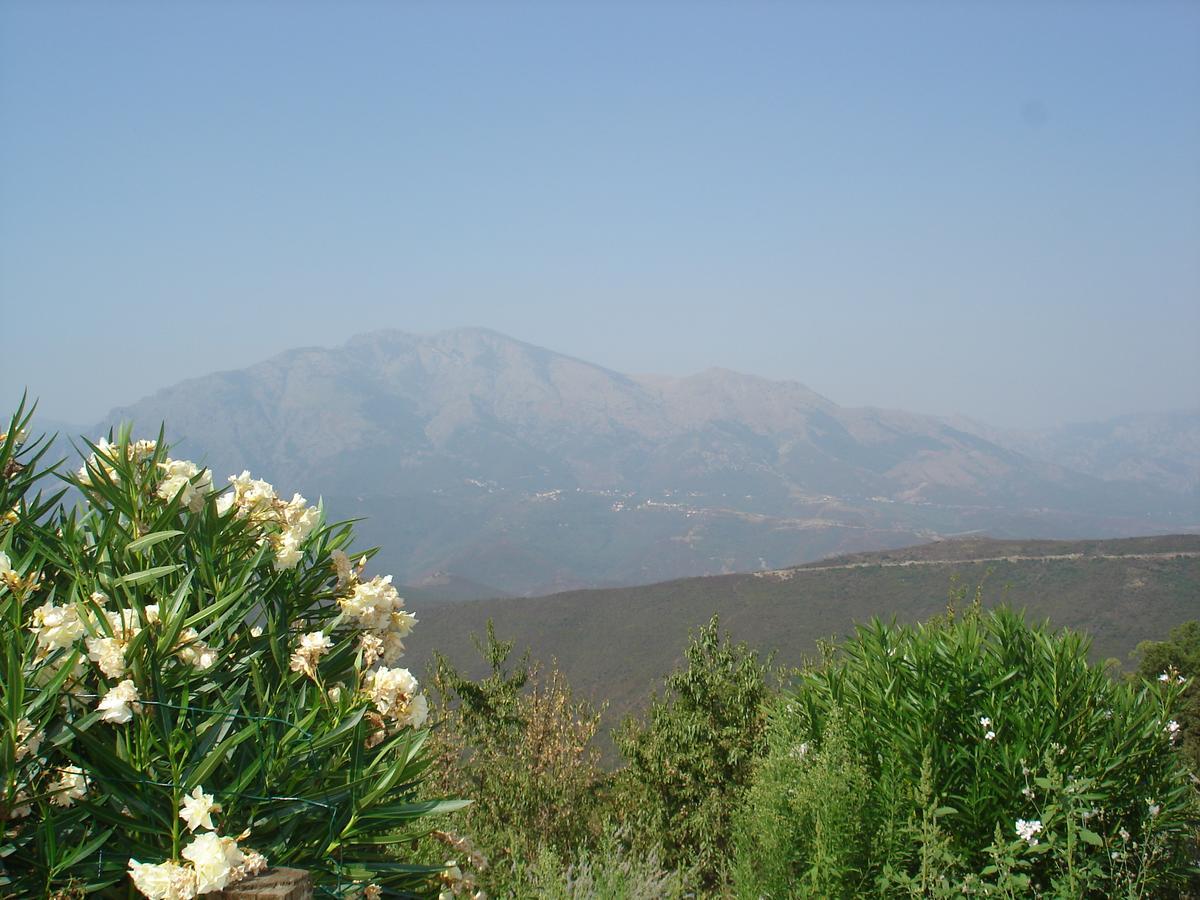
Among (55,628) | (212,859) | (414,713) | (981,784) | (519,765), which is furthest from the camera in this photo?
(519,765)

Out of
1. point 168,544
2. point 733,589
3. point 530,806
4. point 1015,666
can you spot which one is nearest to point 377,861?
point 168,544

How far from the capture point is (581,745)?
8.17 meters

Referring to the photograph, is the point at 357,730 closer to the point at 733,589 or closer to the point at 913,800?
the point at 913,800

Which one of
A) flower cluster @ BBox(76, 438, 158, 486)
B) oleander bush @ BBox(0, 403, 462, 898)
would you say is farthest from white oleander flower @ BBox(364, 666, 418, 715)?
flower cluster @ BBox(76, 438, 158, 486)

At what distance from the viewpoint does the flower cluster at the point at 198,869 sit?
2.21 m

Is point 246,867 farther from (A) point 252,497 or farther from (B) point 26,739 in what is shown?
(A) point 252,497

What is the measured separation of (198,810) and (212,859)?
14cm

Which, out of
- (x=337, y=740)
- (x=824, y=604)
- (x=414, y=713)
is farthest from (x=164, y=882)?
(x=824, y=604)

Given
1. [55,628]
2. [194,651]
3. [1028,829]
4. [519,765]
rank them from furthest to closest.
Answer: [519,765] → [1028,829] → [194,651] → [55,628]

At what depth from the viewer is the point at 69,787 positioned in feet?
7.70

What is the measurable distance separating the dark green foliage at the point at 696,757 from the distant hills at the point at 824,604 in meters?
24.9

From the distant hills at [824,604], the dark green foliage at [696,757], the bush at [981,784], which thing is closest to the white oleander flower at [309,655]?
the bush at [981,784]

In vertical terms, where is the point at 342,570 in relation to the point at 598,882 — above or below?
above

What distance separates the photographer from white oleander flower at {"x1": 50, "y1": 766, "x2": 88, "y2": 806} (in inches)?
92.5
